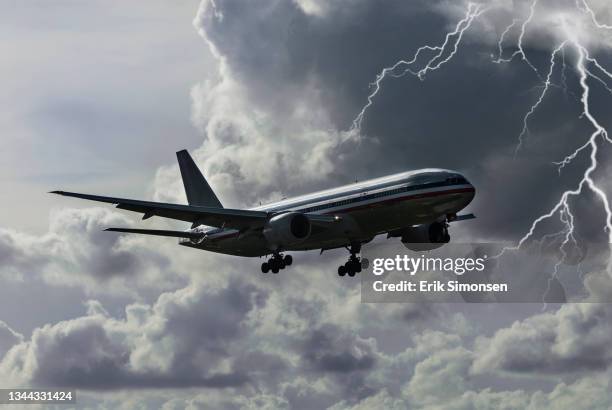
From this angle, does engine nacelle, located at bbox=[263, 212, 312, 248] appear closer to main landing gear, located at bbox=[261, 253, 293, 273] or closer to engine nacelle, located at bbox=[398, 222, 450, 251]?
main landing gear, located at bbox=[261, 253, 293, 273]

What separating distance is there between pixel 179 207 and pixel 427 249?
19521 millimetres

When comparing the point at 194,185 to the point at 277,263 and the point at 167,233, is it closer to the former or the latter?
the point at 167,233

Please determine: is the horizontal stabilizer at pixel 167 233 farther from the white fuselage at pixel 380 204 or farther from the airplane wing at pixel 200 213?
the white fuselage at pixel 380 204

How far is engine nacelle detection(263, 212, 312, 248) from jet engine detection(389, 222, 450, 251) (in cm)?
986

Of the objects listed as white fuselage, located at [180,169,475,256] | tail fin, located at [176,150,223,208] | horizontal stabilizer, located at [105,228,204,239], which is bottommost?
white fuselage, located at [180,169,475,256]

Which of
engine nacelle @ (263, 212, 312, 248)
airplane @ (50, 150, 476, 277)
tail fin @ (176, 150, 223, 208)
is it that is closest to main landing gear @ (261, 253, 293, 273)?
airplane @ (50, 150, 476, 277)

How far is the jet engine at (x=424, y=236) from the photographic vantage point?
3467 inches

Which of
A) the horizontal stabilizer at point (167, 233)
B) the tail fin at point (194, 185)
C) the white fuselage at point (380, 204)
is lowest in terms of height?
the white fuselage at point (380, 204)

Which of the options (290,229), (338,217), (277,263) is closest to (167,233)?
(277,263)

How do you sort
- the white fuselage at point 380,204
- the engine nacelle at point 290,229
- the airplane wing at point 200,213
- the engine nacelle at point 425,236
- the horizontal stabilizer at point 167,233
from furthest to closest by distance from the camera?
the horizontal stabilizer at point 167,233 < the engine nacelle at point 425,236 < the engine nacelle at point 290,229 < the airplane wing at point 200,213 < the white fuselage at point 380,204

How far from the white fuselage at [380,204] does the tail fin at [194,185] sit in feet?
56.2

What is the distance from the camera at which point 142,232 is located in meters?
91.6

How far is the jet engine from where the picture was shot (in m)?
88.1

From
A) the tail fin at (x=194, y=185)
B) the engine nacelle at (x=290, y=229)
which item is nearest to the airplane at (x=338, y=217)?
the engine nacelle at (x=290, y=229)
